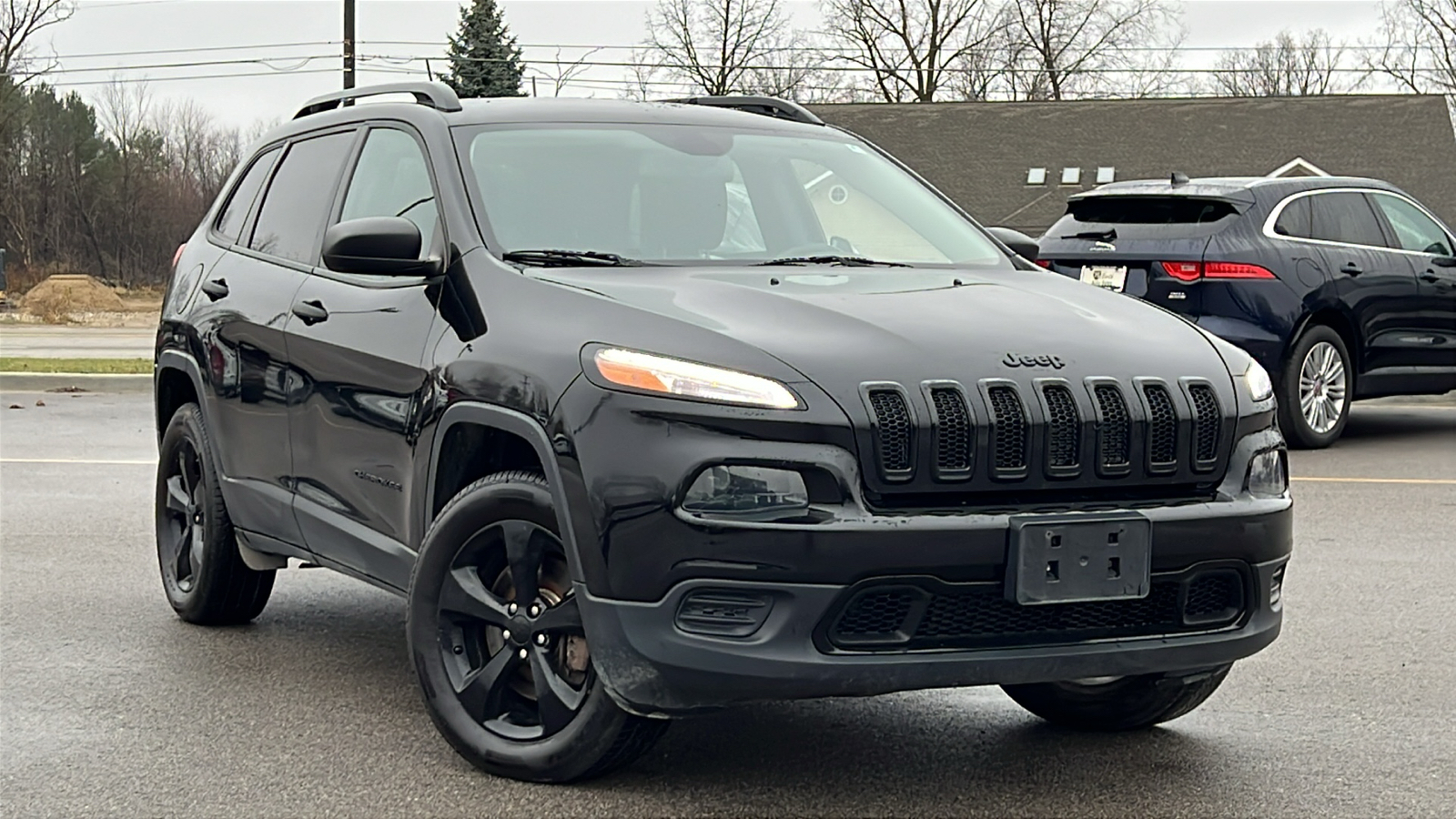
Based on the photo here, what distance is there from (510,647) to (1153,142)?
4047 centimetres

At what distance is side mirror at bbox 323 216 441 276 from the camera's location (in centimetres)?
477

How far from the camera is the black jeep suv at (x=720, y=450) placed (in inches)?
151

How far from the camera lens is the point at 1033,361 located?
405cm

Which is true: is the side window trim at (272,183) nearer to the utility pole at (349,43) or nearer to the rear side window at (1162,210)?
the rear side window at (1162,210)

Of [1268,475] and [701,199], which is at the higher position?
[701,199]

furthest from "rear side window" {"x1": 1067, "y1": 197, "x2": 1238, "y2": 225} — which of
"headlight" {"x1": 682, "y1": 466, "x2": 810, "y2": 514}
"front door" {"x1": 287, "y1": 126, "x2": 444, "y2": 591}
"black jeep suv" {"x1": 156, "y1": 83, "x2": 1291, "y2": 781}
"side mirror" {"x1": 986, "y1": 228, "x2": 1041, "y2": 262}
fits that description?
"headlight" {"x1": 682, "y1": 466, "x2": 810, "y2": 514}

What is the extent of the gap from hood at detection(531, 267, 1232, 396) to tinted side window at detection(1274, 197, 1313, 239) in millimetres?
7920

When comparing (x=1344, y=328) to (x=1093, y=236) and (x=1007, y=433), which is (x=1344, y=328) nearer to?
(x=1093, y=236)

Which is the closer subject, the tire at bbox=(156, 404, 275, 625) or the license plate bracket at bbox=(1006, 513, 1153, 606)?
the license plate bracket at bbox=(1006, 513, 1153, 606)

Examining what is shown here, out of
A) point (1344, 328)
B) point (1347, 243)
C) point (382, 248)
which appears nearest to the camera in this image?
point (382, 248)

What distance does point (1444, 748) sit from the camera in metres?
4.76

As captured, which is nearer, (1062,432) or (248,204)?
(1062,432)

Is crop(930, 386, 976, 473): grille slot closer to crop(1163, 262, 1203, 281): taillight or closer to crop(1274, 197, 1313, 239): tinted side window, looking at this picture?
crop(1163, 262, 1203, 281): taillight

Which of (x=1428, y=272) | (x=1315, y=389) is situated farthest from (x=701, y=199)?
(x=1428, y=272)
